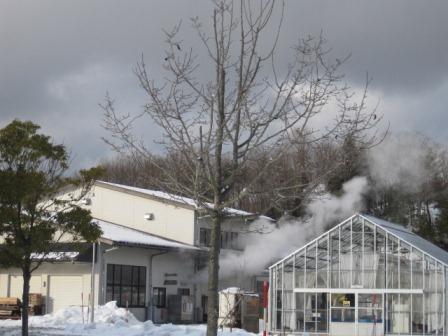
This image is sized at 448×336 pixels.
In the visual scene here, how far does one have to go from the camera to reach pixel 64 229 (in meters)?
23.3

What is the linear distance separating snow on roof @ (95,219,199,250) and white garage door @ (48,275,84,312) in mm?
2831

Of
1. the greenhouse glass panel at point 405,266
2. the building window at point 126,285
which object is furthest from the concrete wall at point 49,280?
the greenhouse glass panel at point 405,266

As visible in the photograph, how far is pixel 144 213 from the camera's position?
1879 inches

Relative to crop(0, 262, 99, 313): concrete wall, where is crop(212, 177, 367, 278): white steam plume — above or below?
above

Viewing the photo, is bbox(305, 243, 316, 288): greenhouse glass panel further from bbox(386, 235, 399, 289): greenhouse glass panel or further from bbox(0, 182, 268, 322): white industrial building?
bbox(0, 182, 268, 322): white industrial building

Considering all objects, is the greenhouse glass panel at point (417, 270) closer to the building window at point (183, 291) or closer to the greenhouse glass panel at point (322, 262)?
the greenhouse glass panel at point (322, 262)

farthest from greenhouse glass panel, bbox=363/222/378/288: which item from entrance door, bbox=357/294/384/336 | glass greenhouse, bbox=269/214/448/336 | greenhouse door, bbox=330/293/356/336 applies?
greenhouse door, bbox=330/293/356/336

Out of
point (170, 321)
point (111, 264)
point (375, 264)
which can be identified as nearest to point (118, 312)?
point (111, 264)

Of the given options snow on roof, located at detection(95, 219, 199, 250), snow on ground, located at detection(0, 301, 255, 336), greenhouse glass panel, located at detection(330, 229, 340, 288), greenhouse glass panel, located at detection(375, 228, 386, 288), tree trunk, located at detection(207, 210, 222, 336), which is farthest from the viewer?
snow on roof, located at detection(95, 219, 199, 250)

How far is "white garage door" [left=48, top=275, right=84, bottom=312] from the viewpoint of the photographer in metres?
39.8

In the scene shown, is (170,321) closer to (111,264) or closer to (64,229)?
(111,264)

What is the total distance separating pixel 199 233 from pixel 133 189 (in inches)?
188

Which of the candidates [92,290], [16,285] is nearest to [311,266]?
[92,290]

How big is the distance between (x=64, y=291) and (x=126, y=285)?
3177 millimetres
